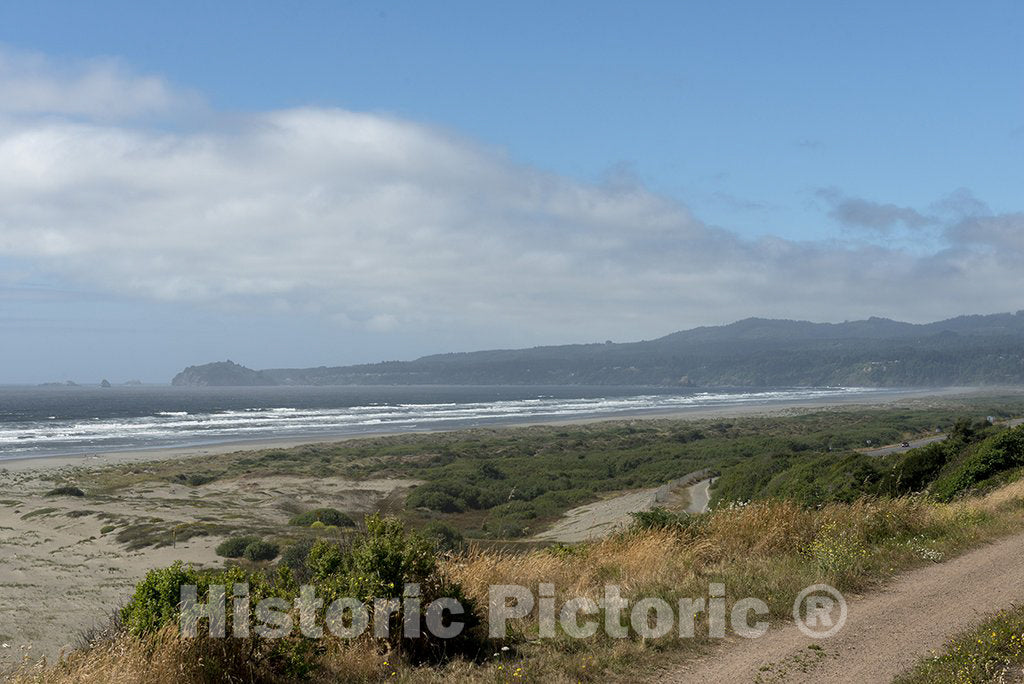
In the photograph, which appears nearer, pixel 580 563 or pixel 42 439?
pixel 580 563

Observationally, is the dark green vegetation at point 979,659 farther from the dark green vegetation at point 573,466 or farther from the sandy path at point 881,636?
the dark green vegetation at point 573,466

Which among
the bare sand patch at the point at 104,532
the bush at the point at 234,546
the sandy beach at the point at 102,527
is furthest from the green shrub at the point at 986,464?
the bush at the point at 234,546

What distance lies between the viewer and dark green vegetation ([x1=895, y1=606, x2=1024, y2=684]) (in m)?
5.21

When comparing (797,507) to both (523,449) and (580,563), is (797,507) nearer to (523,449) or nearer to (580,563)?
(580,563)

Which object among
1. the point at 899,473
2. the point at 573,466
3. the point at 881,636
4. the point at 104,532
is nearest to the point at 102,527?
the point at 104,532

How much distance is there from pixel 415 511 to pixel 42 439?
5305 cm

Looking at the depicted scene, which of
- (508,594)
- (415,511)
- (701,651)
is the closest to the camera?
(701,651)

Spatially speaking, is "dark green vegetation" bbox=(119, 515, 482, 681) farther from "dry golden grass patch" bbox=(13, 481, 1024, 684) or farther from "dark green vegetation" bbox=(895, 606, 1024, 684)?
"dark green vegetation" bbox=(895, 606, 1024, 684)

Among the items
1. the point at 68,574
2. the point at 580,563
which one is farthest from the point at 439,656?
the point at 68,574

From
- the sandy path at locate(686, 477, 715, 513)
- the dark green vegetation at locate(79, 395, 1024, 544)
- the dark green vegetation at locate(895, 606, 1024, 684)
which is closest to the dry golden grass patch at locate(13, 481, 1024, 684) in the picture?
the dark green vegetation at locate(895, 606, 1024, 684)

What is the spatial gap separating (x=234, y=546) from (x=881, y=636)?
2161 cm

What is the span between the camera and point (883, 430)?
66250mm

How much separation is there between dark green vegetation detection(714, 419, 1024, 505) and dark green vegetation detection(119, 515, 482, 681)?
811 centimetres

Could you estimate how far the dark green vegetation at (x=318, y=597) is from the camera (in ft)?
17.3
